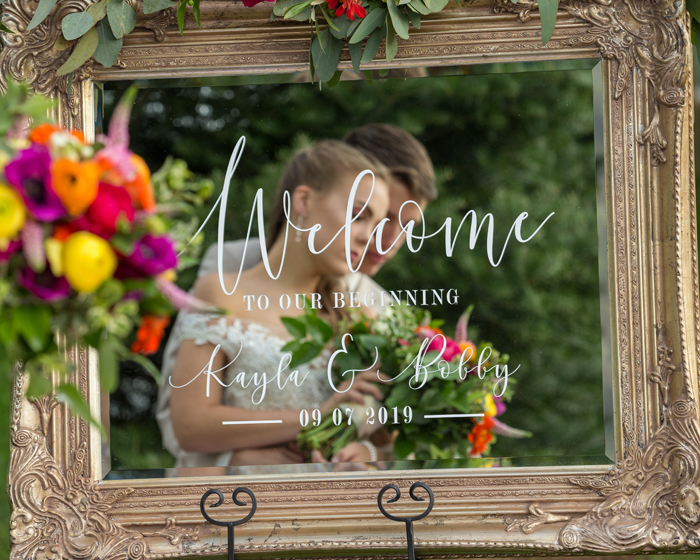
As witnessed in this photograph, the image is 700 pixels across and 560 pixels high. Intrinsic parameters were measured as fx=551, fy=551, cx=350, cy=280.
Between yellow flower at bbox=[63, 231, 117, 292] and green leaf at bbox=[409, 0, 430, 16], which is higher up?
green leaf at bbox=[409, 0, 430, 16]

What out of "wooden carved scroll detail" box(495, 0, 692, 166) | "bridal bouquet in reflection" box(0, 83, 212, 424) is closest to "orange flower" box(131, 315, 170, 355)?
"bridal bouquet in reflection" box(0, 83, 212, 424)

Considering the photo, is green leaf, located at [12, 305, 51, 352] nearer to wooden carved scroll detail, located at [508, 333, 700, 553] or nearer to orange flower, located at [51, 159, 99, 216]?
orange flower, located at [51, 159, 99, 216]

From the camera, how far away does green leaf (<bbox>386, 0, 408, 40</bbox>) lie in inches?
29.6

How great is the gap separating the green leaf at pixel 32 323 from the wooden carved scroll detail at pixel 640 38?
0.72m

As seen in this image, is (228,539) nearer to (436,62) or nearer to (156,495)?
(156,495)

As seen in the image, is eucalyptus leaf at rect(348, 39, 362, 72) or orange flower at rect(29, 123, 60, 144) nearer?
orange flower at rect(29, 123, 60, 144)

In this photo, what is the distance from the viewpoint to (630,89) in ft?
2.61

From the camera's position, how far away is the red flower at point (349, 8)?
745 mm

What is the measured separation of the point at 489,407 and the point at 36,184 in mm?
635

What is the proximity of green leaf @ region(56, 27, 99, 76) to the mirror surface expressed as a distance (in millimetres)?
49

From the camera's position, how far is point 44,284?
1.33 ft

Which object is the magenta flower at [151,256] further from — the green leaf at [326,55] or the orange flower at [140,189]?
the green leaf at [326,55]

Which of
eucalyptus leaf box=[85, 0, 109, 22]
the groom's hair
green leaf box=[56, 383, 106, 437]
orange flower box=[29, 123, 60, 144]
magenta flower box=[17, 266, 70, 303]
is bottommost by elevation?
green leaf box=[56, 383, 106, 437]

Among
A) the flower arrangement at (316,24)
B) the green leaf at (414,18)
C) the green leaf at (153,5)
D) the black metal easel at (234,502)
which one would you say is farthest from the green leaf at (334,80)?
the black metal easel at (234,502)
